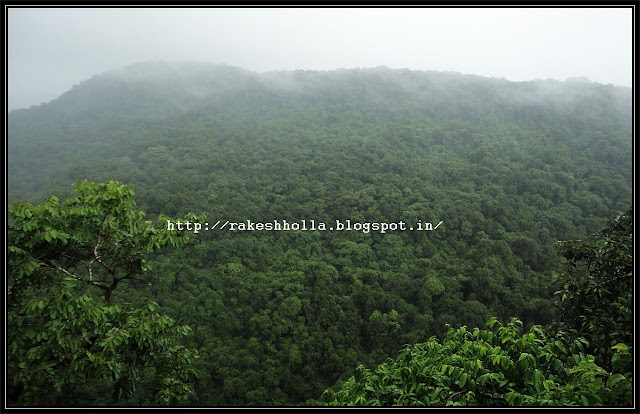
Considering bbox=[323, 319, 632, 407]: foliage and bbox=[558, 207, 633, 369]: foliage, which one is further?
bbox=[558, 207, 633, 369]: foliage

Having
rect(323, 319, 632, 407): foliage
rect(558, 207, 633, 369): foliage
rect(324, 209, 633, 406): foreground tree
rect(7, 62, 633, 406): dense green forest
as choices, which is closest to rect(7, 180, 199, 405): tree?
rect(7, 62, 633, 406): dense green forest

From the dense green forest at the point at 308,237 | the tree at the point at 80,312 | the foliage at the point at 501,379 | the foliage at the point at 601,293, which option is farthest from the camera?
the foliage at the point at 601,293

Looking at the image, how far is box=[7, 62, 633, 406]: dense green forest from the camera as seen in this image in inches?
98.2

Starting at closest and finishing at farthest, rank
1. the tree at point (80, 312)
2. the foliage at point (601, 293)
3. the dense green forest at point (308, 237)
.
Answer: the tree at point (80, 312) → the dense green forest at point (308, 237) → the foliage at point (601, 293)

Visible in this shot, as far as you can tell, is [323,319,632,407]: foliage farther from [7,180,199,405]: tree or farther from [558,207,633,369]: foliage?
[7,180,199,405]: tree

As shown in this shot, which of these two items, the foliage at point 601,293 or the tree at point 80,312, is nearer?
the tree at point 80,312

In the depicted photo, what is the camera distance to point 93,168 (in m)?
35.2

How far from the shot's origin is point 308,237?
25938 mm

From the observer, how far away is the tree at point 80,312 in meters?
2.33

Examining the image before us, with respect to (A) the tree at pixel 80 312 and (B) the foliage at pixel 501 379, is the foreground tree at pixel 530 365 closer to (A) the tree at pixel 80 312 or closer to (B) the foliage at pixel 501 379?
(B) the foliage at pixel 501 379

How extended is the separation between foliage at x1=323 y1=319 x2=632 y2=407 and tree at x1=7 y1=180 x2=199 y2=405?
164 cm

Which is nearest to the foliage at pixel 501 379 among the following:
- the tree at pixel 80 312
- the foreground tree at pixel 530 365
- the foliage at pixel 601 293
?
the foreground tree at pixel 530 365

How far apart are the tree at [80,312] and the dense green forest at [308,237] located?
0.02 m

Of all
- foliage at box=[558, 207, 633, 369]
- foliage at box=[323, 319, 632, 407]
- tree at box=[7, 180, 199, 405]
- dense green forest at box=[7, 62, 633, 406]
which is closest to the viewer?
foliage at box=[323, 319, 632, 407]
